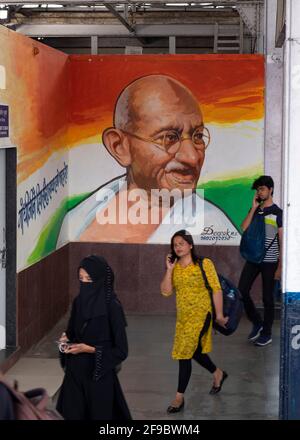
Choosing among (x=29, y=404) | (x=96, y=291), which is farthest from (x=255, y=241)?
(x=29, y=404)

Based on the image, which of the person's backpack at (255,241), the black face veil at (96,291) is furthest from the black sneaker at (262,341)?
the black face veil at (96,291)

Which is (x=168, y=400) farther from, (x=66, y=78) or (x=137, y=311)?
(x=66, y=78)

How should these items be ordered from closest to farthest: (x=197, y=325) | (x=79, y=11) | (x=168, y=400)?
(x=197, y=325) → (x=168, y=400) → (x=79, y=11)

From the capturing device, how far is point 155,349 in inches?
416

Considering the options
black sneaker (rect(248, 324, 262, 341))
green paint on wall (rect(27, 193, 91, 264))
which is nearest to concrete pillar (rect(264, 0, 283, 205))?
black sneaker (rect(248, 324, 262, 341))

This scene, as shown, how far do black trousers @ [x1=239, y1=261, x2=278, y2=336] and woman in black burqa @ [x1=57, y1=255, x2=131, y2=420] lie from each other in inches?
181

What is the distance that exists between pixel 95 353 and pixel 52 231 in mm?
5382

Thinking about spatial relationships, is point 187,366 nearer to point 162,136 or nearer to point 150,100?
point 162,136

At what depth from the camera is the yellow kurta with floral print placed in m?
7.96

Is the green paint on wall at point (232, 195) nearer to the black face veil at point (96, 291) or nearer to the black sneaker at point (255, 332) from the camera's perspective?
the black sneaker at point (255, 332)

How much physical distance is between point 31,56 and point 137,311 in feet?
12.9

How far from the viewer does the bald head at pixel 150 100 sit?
39.9 feet

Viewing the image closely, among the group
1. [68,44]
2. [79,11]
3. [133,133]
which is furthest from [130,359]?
[68,44]

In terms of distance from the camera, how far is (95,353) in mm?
6215
